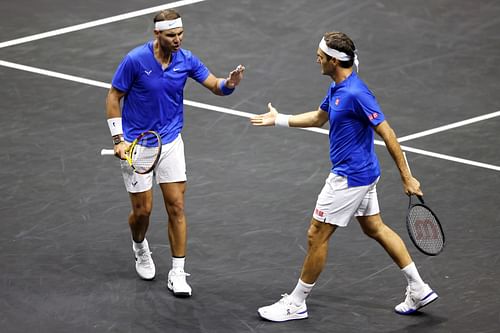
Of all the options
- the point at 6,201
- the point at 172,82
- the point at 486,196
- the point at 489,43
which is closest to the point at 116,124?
the point at 172,82

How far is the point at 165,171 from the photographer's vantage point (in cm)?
1018

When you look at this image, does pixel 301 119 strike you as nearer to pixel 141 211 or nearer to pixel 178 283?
pixel 141 211

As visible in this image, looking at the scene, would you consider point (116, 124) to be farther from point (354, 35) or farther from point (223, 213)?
point (354, 35)

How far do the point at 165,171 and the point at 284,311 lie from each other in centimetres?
148

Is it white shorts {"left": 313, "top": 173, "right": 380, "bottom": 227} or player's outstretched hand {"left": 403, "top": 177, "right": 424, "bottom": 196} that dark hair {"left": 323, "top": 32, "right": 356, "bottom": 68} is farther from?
player's outstretched hand {"left": 403, "top": 177, "right": 424, "bottom": 196}

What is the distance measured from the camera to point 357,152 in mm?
9586

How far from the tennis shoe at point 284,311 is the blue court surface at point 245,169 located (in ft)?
0.29

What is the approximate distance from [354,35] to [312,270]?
6.60m

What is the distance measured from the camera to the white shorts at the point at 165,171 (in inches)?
401

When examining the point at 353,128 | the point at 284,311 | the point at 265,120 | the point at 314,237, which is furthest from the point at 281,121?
the point at 284,311

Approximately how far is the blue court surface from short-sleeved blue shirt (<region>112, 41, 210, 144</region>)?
131 centimetres

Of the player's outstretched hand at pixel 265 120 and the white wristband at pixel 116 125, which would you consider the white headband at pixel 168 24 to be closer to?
the white wristband at pixel 116 125

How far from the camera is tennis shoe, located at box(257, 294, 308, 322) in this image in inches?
389

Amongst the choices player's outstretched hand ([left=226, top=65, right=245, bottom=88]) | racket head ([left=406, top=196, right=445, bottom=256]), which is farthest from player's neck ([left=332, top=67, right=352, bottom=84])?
racket head ([left=406, top=196, right=445, bottom=256])
